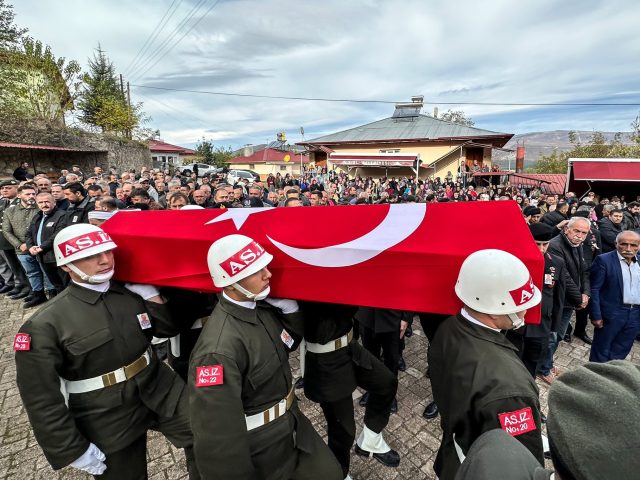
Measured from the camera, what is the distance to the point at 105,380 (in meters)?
1.95

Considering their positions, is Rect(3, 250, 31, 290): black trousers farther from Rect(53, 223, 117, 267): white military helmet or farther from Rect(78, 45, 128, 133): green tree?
Rect(78, 45, 128, 133): green tree

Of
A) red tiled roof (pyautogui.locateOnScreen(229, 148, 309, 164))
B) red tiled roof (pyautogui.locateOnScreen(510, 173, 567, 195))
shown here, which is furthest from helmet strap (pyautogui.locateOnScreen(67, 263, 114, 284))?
red tiled roof (pyautogui.locateOnScreen(229, 148, 309, 164))

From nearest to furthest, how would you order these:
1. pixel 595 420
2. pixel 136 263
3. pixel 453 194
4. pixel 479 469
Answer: pixel 595 420 < pixel 479 469 < pixel 136 263 < pixel 453 194

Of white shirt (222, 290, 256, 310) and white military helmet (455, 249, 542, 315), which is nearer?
white military helmet (455, 249, 542, 315)

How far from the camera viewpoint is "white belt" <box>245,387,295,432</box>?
175 cm

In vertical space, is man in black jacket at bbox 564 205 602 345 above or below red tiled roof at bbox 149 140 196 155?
below

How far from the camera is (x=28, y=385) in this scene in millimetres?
1714

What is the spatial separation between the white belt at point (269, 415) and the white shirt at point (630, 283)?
3.80 metres

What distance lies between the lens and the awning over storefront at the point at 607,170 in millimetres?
15633

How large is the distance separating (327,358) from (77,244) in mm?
1726

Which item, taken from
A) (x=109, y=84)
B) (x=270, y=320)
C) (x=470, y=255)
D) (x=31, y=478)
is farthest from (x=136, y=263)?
(x=109, y=84)

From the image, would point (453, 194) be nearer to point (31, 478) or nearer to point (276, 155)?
point (31, 478)

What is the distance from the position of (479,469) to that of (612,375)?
408mm

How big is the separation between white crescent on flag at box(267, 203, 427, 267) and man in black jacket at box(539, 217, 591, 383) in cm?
249
